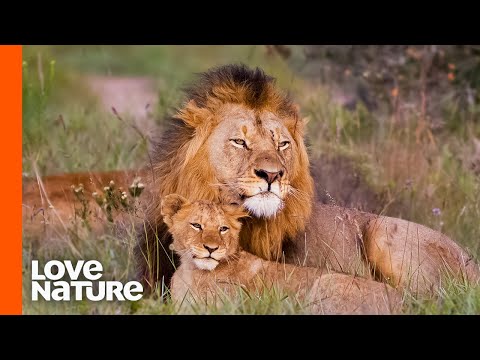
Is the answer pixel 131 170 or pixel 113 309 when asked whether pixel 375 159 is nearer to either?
pixel 131 170

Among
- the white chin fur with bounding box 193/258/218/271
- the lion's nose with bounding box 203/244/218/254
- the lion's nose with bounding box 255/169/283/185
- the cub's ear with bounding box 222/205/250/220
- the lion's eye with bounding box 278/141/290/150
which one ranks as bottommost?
the white chin fur with bounding box 193/258/218/271

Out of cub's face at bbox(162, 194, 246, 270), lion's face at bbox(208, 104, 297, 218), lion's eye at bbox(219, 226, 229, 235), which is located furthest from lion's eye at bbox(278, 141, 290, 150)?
lion's eye at bbox(219, 226, 229, 235)

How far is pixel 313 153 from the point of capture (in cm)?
800

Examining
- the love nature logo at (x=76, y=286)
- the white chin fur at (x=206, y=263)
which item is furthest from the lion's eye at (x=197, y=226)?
the love nature logo at (x=76, y=286)

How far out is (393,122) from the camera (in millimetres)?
8727

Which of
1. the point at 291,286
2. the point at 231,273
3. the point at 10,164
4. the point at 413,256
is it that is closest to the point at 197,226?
the point at 231,273

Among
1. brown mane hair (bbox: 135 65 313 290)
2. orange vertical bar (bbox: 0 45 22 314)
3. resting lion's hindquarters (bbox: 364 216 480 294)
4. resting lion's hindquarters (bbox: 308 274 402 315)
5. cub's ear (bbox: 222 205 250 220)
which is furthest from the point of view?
orange vertical bar (bbox: 0 45 22 314)

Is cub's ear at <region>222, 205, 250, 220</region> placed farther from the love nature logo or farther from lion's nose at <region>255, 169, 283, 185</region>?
the love nature logo

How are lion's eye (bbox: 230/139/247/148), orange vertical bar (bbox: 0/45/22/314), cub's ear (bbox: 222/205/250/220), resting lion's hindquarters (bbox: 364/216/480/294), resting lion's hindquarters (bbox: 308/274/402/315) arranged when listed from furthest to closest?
orange vertical bar (bbox: 0/45/22/314) < resting lion's hindquarters (bbox: 364/216/480/294) < lion's eye (bbox: 230/139/247/148) < cub's ear (bbox: 222/205/250/220) < resting lion's hindquarters (bbox: 308/274/402/315)

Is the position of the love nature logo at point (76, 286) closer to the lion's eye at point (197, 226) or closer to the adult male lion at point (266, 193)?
the adult male lion at point (266, 193)

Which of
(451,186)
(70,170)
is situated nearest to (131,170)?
(70,170)

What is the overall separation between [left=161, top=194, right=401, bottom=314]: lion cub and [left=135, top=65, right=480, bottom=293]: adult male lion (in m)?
0.14

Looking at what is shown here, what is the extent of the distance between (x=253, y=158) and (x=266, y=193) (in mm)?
166

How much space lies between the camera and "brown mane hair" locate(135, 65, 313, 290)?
223 inches
